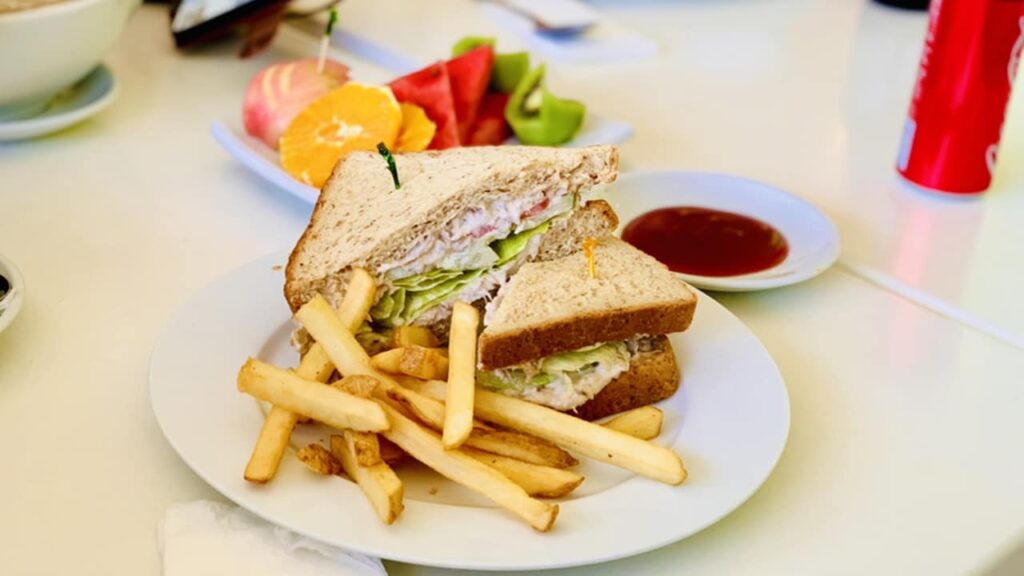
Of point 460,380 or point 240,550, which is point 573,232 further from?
point 240,550

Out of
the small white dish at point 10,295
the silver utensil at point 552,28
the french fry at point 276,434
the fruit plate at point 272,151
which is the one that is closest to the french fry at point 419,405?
the french fry at point 276,434

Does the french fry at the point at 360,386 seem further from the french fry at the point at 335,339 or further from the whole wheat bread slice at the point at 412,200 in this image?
the whole wheat bread slice at the point at 412,200

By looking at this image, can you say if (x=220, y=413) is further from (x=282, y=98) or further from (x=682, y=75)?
(x=682, y=75)

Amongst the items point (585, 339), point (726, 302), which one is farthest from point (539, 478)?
point (726, 302)

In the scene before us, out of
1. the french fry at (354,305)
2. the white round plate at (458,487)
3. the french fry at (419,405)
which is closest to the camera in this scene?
the white round plate at (458,487)

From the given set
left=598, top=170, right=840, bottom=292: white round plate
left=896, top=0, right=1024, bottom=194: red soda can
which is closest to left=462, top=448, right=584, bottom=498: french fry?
left=598, top=170, right=840, bottom=292: white round plate

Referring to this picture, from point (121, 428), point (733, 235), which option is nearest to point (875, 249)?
point (733, 235)

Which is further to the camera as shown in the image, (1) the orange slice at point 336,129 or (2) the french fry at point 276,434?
(1) the orange slice at point 336,129
